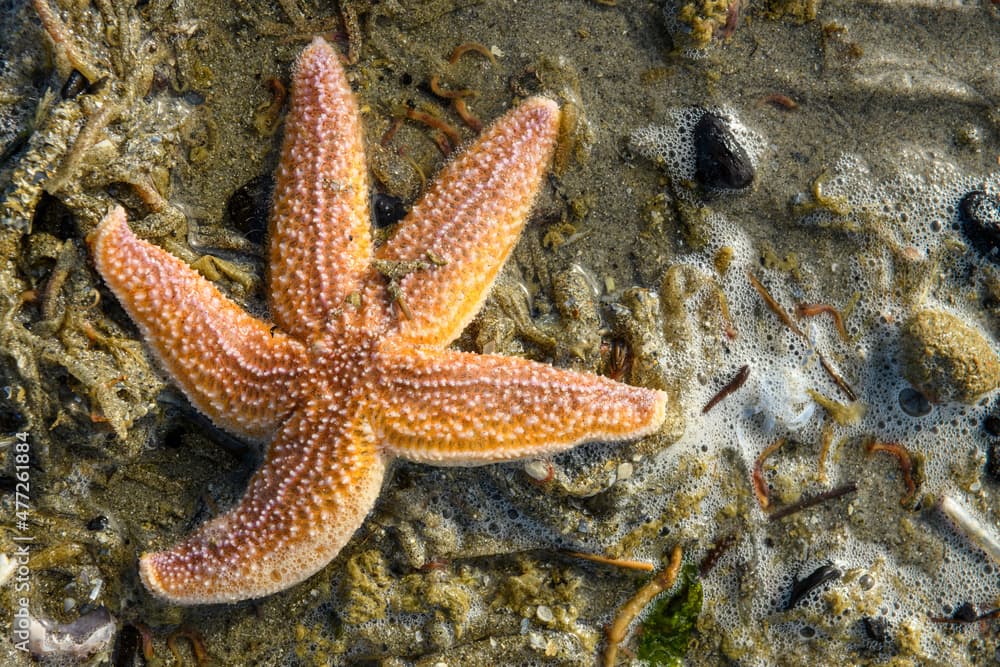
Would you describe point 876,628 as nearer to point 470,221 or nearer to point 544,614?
point 544,614

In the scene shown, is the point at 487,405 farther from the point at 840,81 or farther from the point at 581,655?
the point at 840,81

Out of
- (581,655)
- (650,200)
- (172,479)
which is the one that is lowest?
(581,655)

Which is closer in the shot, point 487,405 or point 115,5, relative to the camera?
point 487,405

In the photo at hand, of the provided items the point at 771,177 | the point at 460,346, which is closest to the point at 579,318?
the point at 460,346

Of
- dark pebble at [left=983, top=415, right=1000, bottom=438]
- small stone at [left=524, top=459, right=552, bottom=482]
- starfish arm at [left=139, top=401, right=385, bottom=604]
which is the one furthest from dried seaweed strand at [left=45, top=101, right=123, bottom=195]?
dark pebble at [left=983, top=415, right=1000, bottom=438]

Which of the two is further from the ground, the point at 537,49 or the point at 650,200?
the point at 537,49

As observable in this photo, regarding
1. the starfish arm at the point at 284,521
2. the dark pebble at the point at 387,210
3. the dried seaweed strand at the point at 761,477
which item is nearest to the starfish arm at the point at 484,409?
the starfish arm at the point at 284,521

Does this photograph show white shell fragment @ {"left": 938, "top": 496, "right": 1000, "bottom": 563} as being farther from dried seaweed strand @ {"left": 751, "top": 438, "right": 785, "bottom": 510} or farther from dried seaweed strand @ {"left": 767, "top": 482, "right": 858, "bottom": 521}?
dried seaweed strand @ {"left": 751, "top": 438, "right": 785, "bottom": 510}
